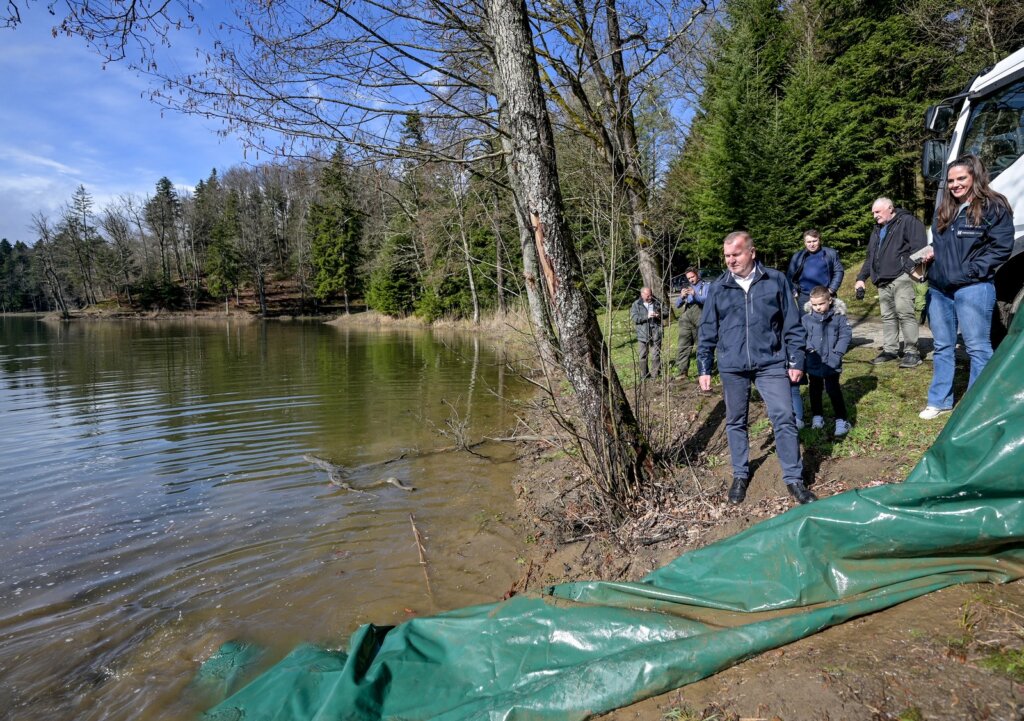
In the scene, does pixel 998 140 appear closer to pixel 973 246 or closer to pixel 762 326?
pixel 973 246

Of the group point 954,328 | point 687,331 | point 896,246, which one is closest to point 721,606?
point 954,328

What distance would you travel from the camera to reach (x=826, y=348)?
5.25m

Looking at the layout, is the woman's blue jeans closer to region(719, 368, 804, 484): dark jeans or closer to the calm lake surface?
region(719, 368, 804, 484): dark jeans

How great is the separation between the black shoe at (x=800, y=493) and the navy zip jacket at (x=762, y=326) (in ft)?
2.83

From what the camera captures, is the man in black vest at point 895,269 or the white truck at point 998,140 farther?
the man in black vest at point 895,269

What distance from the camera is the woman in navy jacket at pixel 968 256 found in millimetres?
4223

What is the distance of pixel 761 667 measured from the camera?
7.60 ft

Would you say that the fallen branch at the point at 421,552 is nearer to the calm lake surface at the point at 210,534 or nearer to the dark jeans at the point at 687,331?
the calm lake surface at the point at 210,534

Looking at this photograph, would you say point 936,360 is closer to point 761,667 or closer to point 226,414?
point 761,667

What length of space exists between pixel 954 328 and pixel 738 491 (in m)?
2.40

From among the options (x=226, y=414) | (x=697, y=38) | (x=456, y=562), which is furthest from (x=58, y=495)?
(x=697, y=38)

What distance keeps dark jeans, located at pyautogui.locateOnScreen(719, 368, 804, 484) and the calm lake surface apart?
2.15 m

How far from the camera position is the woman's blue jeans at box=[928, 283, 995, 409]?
4371mm

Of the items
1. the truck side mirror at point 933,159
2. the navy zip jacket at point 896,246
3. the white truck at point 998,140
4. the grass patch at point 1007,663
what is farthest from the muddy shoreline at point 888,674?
the truck side mirror at point 933,159
